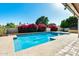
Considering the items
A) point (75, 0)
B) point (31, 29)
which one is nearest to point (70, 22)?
point (31, 29)

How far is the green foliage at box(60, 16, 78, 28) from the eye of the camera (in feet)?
32.4

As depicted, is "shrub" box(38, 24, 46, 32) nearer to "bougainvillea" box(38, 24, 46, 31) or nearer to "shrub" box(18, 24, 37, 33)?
"bougainvillea" box(38, 24, 46, 31)

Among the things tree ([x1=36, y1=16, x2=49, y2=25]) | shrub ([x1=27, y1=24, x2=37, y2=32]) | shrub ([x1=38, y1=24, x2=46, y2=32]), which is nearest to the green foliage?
tree ([x1=36, y1=16, x2=49, y2=25])

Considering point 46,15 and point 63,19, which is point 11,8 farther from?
point 63,19

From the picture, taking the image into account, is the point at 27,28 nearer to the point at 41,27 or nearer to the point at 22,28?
the point at 22,28

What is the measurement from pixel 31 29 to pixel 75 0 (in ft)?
17.1

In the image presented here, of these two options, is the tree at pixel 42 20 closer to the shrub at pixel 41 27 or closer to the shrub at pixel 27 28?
the shrub at pixel 41 27

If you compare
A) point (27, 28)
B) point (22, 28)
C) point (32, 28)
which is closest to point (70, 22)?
point (32, 28)

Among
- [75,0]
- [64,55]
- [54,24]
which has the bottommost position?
[64,55]

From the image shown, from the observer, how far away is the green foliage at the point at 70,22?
986 centimetres

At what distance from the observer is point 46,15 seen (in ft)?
34.8

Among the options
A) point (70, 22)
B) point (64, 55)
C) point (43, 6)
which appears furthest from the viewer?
point (43, 6)

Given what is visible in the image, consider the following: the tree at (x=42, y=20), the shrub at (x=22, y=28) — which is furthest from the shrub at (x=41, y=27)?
the shrub at (x=22, y=28)

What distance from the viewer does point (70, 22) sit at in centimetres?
980
